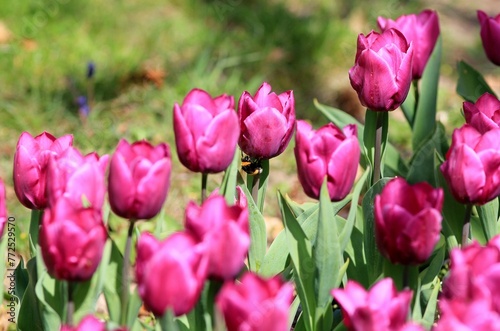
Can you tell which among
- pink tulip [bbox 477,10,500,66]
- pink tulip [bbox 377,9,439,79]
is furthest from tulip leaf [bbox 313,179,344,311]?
pink tulip [bbox 477,10,500,66]

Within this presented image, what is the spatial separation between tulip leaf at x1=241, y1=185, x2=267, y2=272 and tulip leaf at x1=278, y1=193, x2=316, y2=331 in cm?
13

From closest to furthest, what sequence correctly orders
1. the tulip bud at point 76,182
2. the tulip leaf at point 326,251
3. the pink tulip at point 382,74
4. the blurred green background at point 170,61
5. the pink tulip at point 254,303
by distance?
the pink tulip at point 254,303 < the tulip bud at point 76,182 < the tulip leaf at point 326,251 < the pink tulip at point 382,74 < the blurred green background at point 170,61

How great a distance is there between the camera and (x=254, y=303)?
1007 mm

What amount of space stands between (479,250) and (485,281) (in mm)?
52

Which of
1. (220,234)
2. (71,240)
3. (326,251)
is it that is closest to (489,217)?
(326,251)

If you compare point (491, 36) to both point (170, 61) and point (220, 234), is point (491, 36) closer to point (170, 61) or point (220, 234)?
point (220, 234)

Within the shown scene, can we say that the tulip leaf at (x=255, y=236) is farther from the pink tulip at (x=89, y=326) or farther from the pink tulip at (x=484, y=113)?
the pink tulip at (x=89, y=326)

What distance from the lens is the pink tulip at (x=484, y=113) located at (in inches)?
59.9

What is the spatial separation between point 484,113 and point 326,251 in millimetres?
452

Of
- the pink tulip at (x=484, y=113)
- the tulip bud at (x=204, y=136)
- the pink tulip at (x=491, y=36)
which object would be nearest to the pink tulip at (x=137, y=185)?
the tulip bud at (x=204, y=136)

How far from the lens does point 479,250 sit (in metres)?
1.10

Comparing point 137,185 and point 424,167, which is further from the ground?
point 137,185

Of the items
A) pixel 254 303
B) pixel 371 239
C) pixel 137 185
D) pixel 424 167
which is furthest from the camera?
pixel 424 167

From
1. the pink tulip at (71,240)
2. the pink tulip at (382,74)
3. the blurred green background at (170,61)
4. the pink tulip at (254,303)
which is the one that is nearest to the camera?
the pink tulip at (254,303)
